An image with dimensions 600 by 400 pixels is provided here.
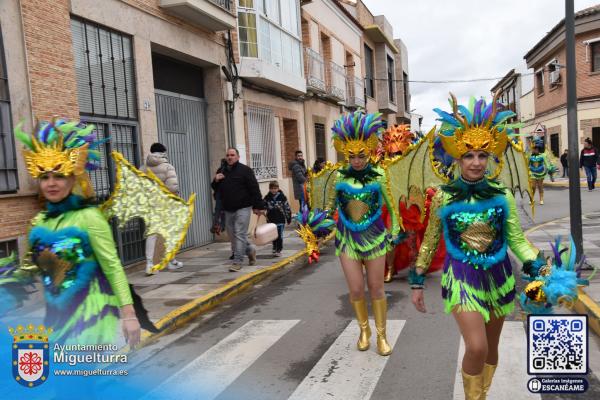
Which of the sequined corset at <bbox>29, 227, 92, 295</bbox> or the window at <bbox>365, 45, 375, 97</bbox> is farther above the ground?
the window at <bbox>365, 45, 375, 97</bbox>

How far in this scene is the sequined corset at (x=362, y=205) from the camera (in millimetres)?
4719

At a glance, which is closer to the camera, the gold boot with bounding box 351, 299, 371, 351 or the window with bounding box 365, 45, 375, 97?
the gold boot with bounding box 351, 299, 371, 351

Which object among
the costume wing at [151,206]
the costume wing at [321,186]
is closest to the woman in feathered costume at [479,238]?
the costume wing at [151,206]

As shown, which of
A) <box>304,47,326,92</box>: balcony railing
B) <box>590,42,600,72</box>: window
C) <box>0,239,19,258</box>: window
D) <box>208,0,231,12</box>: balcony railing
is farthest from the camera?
<box>590,42,600,72</box>: window

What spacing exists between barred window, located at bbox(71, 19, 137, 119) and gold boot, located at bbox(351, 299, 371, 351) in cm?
601

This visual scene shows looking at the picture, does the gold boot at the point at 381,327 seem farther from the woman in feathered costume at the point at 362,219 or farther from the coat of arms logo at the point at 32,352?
the coat of arms logo at the point at 32,352

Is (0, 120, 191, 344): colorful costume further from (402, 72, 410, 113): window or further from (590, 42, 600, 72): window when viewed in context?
(402, 72, 410, 113): window

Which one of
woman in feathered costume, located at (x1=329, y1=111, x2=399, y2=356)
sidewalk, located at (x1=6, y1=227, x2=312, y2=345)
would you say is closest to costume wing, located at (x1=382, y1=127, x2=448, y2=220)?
woman in feathered costume, located at (x1=329, y1=111, x2=399, y2=356)

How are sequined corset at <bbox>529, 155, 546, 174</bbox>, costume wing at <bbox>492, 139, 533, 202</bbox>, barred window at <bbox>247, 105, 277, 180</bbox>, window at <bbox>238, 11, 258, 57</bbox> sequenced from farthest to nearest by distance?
sequined corset at <bbox>529, 155, 546, 174</bbox> < barred window at <bbox>247, 105, 277, 180</bbox> < window at <bbox>238, 11, 258, 57</bbox> < costume wing at <bbox>492, 139, 533, 202</bbox>

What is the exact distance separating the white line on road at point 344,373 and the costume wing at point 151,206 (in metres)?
1.51

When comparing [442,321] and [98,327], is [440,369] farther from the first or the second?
[98,327]

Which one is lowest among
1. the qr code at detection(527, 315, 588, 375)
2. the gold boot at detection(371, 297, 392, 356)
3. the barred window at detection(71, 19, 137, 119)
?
the gold boot at detection(371, 297, 392, 356)

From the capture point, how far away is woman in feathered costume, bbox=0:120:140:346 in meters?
2.87

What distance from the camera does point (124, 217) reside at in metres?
3.45
